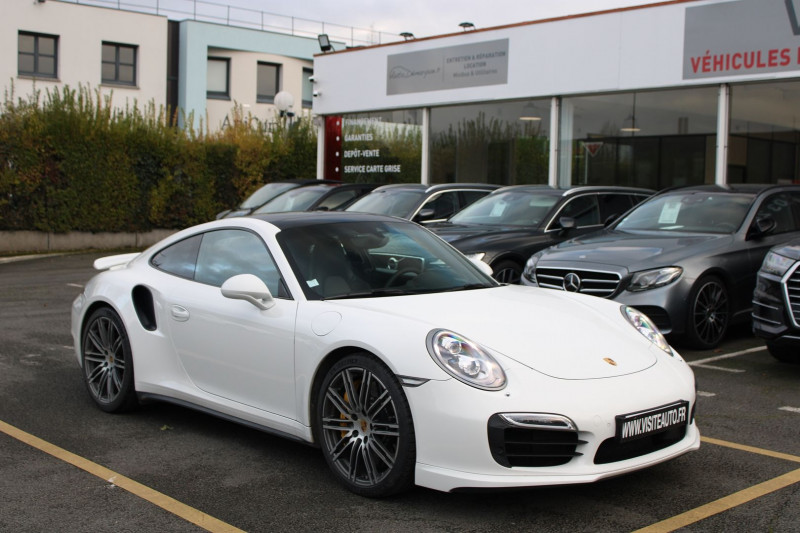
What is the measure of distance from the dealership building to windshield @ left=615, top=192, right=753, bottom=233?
553 cm

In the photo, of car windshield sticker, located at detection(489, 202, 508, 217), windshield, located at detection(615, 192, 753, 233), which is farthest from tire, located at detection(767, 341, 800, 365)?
car windshield sticker, located at detection(489, 202, 508, 217)

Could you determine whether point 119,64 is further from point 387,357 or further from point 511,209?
point 387,357

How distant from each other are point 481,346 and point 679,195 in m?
6.78

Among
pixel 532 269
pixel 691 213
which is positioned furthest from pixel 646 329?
pixel 691 213

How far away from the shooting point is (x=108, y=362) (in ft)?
20.5

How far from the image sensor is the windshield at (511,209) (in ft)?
38.4

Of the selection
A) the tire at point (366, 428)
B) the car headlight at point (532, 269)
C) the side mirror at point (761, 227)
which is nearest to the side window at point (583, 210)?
the car headlight at point (532, 269)

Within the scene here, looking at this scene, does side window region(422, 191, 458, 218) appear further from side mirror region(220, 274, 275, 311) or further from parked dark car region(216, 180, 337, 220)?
side mirror region(220, 274, 275, 311)

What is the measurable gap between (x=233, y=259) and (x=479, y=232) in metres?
5.85

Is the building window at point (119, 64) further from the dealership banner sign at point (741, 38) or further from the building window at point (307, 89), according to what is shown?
the dealership banner sign at point (741, 38)

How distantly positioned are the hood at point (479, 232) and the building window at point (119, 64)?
30.5 m

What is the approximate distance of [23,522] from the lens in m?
4.14

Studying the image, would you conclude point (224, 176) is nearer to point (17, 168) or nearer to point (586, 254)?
point (17, 168)

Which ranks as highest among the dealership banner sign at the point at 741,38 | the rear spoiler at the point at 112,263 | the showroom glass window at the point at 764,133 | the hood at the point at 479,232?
the dealership banner sign at the point at 741,38
